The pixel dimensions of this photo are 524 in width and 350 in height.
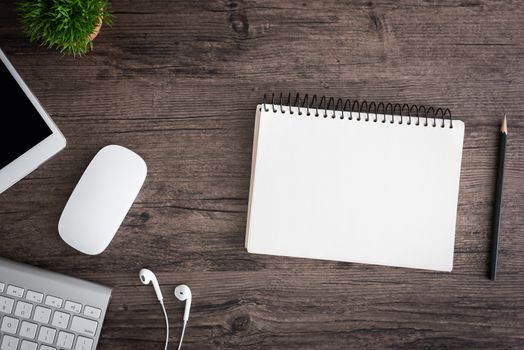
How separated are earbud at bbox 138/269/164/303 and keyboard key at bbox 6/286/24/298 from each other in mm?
188

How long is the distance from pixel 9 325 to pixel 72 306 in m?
0.10

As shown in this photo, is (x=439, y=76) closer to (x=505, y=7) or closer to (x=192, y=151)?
(x=505, y=7)

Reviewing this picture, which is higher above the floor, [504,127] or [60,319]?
[504,127]

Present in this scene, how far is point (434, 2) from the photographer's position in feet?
2.74

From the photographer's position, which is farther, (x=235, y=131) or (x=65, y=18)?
(x=235, y=131)

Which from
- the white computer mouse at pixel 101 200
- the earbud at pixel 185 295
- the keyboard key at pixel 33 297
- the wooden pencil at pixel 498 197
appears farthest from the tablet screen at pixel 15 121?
the wooden pencil at pixel 498 197

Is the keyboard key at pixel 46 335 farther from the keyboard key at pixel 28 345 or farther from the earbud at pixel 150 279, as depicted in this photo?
the earbud at pixel 150 279

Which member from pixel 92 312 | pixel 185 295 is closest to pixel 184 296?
pixel 185 295

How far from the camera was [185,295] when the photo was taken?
2.67 ft

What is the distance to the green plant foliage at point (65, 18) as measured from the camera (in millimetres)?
710

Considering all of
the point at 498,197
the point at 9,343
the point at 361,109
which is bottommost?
the point at 9,343

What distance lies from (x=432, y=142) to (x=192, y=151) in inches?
16.0

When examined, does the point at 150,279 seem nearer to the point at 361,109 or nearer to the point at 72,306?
the point at 72,306

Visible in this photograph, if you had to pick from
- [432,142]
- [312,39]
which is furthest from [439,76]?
[312,39]
